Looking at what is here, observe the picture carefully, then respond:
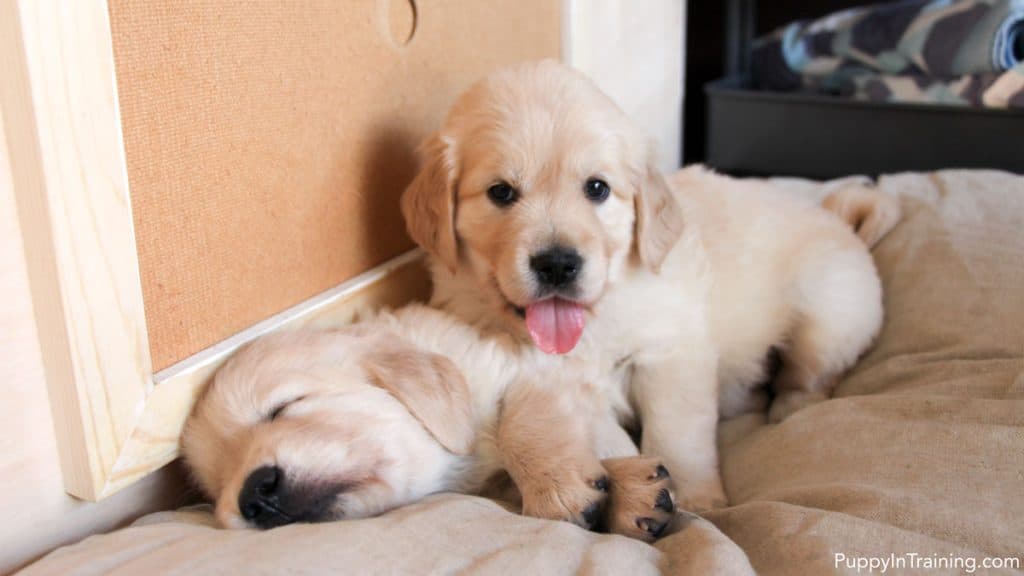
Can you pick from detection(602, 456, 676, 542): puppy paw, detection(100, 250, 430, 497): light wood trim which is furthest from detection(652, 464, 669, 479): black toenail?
detection(100, 250, 430, 497): light wood trim

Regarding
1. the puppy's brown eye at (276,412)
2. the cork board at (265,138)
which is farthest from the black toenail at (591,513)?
the cork board at (265,138)

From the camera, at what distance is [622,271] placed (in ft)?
7.55

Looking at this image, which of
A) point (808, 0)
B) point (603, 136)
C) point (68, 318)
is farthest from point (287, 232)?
point (808, 0)

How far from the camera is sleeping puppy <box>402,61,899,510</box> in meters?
2.11

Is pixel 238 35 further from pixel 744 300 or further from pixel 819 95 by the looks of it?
pixel 819 95

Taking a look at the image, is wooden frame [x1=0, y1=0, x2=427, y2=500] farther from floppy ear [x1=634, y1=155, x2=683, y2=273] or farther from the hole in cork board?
floppy ear [x1=634, y1=155, x2=683, y2=273]

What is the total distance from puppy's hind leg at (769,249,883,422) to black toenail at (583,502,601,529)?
37.2 inches

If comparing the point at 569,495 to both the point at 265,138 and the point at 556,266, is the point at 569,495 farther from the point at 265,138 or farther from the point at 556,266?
the point at 265,138

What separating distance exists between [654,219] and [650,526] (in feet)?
2.75

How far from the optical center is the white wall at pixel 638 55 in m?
3.33

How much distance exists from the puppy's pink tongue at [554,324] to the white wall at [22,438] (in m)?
1.00

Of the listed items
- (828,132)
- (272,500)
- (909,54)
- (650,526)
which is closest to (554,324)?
(650,526)

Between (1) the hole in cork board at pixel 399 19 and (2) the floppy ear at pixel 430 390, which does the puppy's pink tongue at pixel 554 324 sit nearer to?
(2) the floppy ear at pixel 430 390

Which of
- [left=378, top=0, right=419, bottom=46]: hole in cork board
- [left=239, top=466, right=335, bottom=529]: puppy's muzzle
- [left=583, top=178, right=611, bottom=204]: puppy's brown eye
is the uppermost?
[left=378, top=0, right=419, bottom=46]: hole in cork board
